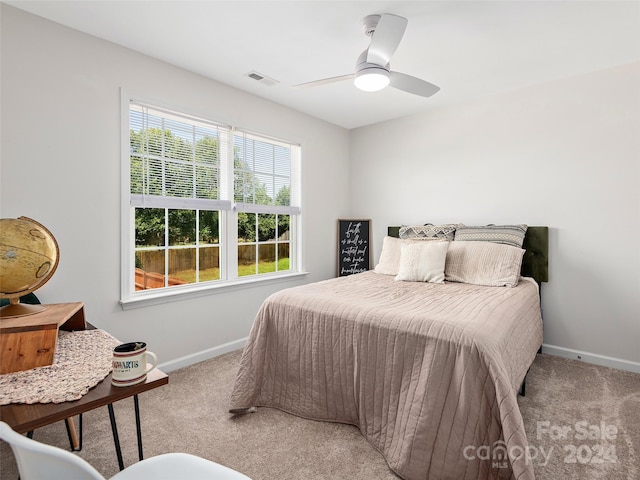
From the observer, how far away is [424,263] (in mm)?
2973

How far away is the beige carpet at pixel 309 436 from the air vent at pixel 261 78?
250 cm

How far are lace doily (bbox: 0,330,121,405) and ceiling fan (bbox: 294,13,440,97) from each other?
6.41 ft

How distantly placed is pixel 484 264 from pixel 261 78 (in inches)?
97.2

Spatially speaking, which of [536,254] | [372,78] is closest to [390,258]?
[536,254]

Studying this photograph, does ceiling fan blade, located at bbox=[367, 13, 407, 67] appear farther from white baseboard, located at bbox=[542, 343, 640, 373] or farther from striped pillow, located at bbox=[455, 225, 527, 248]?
white baseboard, located at bbox=[542, 343, 640, 373]

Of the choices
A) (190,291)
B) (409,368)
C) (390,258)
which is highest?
(390,258)

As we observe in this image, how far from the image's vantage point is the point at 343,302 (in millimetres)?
2064

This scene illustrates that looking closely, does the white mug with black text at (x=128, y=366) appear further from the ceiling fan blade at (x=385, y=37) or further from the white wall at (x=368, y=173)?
the ceiling fan blade at (x=385, y=37)

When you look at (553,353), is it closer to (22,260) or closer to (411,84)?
(411,84)

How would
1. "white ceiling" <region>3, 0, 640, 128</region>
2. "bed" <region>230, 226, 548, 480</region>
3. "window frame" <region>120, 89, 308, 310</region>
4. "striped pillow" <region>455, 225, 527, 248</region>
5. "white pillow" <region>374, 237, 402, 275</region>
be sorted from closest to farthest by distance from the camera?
"bed" <region>230, 226, 548, 480</region>, "white ceiling" <region>3, 0, 640, 128</region>, "window frame" <region>120, 89, 308, 310</region>, "striped pillow" <region>455, 225, 527, 248</region>, "white pillow" <region>374, 237, 402, 275</region>

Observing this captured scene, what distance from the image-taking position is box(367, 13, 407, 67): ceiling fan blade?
181 cm

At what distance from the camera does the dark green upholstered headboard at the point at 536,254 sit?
3.12 meters

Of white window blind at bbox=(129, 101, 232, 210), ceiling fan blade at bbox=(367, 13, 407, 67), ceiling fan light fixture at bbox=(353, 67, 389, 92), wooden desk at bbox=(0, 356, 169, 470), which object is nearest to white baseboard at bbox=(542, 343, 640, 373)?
ceiling fan light fixture at bbox=(353, 67, 389, 92)

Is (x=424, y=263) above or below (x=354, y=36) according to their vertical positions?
below
